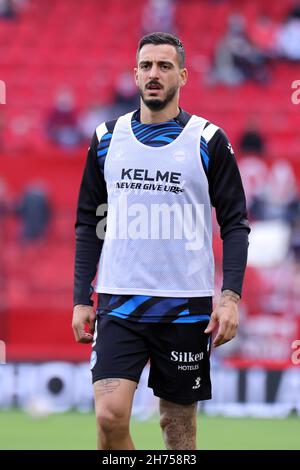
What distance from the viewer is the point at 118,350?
17.8 feet

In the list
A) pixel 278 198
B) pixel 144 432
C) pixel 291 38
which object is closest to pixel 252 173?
pixel 278 198

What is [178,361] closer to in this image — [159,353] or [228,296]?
[159,353]

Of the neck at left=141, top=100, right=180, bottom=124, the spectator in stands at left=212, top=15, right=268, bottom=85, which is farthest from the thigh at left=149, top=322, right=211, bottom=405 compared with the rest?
the spectator in stands at left=212, top=15, right=268, bottom=85

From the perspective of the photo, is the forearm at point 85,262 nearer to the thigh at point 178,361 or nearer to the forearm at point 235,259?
the thigh at point 178,361

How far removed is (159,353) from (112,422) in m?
0.47

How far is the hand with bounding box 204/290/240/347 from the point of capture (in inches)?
209

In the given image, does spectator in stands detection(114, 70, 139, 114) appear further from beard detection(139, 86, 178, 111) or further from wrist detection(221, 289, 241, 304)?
wrist detection(221, 289, 241, 304)

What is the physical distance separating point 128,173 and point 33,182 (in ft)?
23.4

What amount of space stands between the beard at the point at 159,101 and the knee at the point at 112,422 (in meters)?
1.51

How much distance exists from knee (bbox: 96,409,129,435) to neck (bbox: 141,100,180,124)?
146cm

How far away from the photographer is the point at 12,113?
18.9 m

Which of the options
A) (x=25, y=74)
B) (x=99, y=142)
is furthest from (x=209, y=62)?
(x=99, y=142)

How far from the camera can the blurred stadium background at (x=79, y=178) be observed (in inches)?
415

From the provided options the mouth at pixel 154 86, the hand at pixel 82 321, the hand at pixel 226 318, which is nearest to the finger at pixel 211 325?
the hand at pixel 226 318
